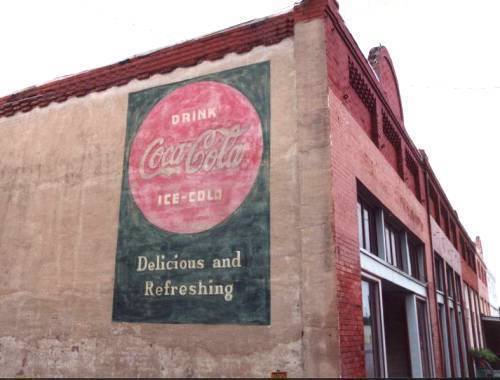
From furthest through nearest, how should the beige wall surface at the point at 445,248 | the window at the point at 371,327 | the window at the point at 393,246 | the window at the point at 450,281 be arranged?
the window at the point at 450,281 < the beige wall surface at the point at 445,248 < the window at the point at 393,246 < the window at the point at 371,327

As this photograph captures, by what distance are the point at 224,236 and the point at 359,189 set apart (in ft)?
9.07

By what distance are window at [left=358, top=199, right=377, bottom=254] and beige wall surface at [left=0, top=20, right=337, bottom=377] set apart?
248 cm

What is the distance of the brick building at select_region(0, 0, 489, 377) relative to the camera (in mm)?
6523

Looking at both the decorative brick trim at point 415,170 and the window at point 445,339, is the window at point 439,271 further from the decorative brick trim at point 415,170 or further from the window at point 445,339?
the decorative brick trim at point 415,170

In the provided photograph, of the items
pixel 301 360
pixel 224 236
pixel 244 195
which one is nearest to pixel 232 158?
pixel 244 195

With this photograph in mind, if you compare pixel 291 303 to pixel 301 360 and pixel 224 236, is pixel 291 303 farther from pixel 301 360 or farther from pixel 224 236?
pixel 224 236

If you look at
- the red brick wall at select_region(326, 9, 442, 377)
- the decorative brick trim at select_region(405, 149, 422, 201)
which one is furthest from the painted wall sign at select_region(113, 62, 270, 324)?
the decorative brick trim at select_region(405, 149, 422, 201)

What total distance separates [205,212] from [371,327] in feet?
11.2

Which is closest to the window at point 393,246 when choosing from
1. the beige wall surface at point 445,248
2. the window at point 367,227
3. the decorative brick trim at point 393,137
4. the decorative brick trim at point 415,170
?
the window at point 367,227

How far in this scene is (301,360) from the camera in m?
6.11

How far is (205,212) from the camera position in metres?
7.36

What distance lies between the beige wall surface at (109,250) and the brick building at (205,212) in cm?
2

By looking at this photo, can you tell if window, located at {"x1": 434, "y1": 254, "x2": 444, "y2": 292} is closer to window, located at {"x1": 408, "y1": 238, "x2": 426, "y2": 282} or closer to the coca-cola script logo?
window, located at {"x1": 408, "y1": 238, "x2": 426, "y2": 282}

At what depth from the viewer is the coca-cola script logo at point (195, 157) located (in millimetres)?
7305
